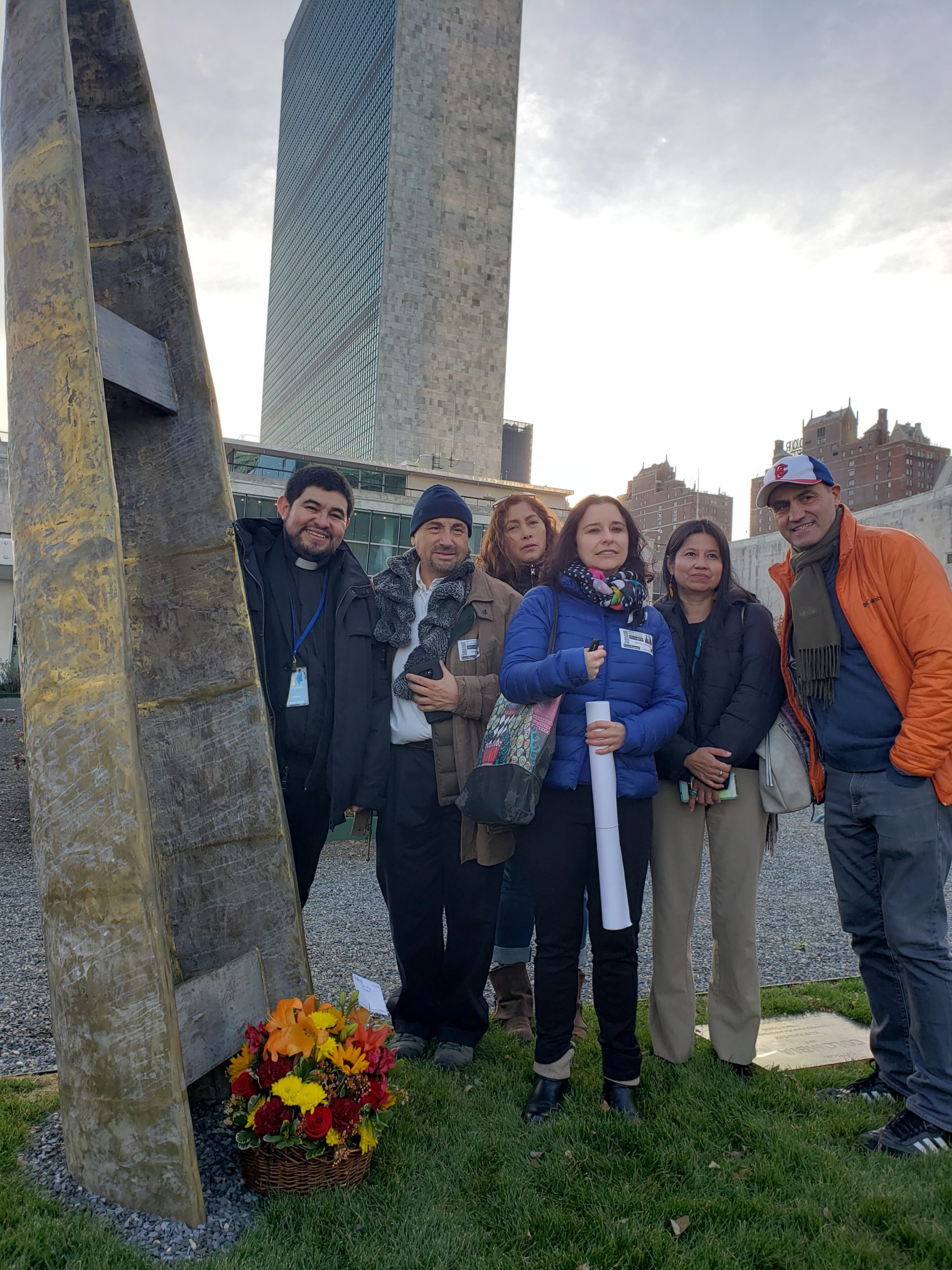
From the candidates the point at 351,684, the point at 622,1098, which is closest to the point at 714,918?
the point at 622,1098

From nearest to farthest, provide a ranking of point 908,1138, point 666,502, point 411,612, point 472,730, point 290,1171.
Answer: point 290,1171, point 908,1138, point 472,730, point 411,612, point 666,502

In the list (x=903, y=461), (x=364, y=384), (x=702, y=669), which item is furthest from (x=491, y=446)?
(x=702, y=669)

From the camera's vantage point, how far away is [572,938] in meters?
2.96

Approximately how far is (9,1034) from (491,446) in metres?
81.7

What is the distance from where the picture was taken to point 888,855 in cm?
289

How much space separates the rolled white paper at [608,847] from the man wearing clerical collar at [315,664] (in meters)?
0.92

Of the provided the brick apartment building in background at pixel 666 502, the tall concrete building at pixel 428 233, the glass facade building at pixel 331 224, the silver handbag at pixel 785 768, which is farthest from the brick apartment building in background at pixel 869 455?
the silver handbag at pixel 785 768

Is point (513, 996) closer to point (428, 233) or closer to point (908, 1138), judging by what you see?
point (908, 1138)

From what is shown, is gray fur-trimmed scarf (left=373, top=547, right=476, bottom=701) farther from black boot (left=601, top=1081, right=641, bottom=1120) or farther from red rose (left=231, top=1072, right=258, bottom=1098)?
black boot (left=601, top=1081, right=641, bottom=1120)

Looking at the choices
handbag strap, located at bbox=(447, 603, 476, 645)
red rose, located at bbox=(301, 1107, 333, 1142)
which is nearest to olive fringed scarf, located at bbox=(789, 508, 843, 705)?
handbag strap, located at bbox=(447, 603, 476, 645)

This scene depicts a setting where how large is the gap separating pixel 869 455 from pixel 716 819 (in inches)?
3906

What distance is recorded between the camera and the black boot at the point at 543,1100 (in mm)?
2826

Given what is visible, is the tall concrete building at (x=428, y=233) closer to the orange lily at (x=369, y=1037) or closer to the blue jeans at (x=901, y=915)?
the blue jeans at (x=901, y=915)

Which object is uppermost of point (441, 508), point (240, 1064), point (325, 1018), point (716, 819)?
point (441, 508)
